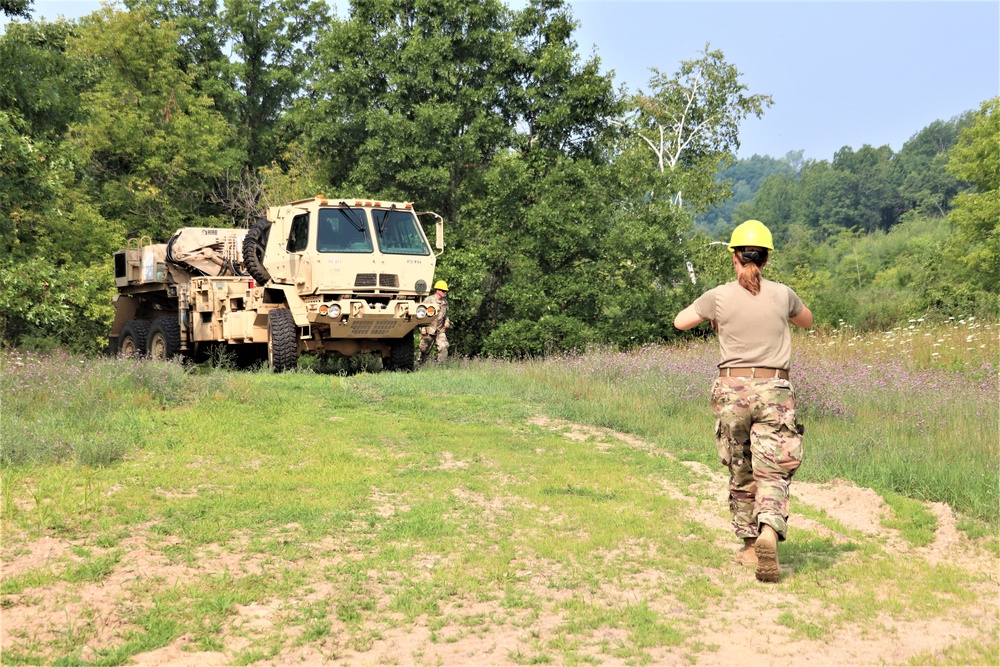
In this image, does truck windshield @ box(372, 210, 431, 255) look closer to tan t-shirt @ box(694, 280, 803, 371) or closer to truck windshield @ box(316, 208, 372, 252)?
truck windshield @ box(316, 208, 372, 252)

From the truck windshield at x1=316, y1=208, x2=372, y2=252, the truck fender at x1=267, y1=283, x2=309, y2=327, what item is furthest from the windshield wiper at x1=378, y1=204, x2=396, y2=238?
the truck fender at x1=267, y1=283, x2=309, y2=327

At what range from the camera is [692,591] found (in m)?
5.55

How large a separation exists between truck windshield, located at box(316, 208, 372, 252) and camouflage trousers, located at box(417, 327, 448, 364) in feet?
10.1

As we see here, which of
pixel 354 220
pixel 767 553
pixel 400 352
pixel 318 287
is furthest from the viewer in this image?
pixel 400 352

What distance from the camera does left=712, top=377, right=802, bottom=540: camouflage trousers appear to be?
18.8ft

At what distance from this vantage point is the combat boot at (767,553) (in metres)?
5.60

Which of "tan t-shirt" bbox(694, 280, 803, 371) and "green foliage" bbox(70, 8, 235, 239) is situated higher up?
"green foliage" bbox(70, 8, 235, 239)

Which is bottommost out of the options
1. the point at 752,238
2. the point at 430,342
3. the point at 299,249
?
the point at 430,342

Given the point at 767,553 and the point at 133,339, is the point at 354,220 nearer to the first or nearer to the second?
the point at 133,339

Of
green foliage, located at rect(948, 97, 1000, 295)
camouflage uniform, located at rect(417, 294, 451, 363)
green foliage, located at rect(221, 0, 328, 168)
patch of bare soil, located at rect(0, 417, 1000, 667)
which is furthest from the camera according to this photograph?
green foliage, located at rect(221, 0, 328, 168)

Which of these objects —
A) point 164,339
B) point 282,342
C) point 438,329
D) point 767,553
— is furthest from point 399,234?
point 767,553

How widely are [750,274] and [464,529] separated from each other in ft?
8.85

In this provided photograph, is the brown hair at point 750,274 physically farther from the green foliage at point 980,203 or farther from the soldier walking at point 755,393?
the green foliage at point 980,203

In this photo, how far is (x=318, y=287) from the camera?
15.7 meters
